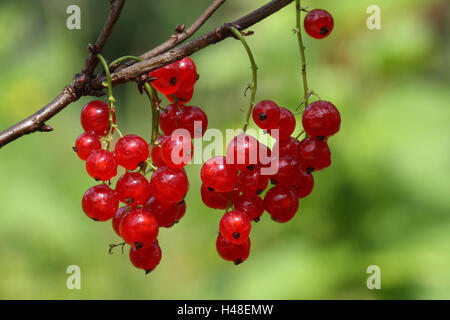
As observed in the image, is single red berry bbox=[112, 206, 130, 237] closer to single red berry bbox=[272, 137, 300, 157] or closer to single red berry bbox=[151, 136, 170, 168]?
single red berry bbox=[151, 136, 170, 168]

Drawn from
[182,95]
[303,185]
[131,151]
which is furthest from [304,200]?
[131,151]

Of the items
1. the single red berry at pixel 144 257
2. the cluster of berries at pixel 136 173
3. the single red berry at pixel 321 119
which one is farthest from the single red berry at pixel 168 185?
the single red berry at pixel 321 119

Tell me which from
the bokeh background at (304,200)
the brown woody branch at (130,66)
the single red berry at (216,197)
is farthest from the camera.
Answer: the bokeh background at (304,200)

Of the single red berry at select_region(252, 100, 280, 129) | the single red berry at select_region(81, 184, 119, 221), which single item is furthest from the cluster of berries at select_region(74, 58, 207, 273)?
the single red berry at select_region(252, 100, 280, 129)

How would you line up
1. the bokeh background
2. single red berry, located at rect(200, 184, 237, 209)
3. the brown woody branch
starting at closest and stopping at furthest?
1. the brown woody branch
2. single red berry, located at rect(200, 184, 237, 209)
3. the bokeh background

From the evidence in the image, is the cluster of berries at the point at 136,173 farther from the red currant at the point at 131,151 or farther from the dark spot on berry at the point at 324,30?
the dark spot on berry at the point at 324,30
